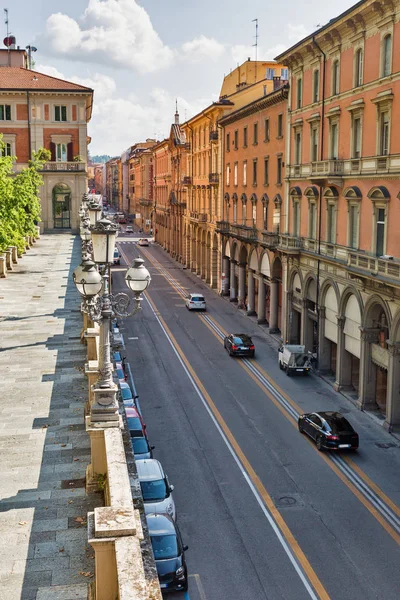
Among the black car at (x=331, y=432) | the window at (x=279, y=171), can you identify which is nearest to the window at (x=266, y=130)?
the window at (x=279, y=171)

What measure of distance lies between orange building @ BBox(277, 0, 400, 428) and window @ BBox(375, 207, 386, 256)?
0.16 ft

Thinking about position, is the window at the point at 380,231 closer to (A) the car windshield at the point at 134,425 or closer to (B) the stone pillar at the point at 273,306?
(A) the car windshield at the point at 134,425

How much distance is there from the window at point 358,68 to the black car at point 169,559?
25743 millimetres

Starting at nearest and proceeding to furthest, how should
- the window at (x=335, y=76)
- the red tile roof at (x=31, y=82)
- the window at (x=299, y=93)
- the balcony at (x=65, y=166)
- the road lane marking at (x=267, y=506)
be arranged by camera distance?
the road lane marking at (x=267, y=506), the window at (x=335, y=76), the window at (x=299, y=93), the balcony at (x=65, y=166), the red tile roof at (x=31, y=82)

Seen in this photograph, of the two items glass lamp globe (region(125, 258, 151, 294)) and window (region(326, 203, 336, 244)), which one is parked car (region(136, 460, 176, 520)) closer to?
glass lamp globe (region(125, 258, 151, 294))

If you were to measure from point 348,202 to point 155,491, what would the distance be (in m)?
21.6

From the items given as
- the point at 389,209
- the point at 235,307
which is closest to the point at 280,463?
the point at 389,209

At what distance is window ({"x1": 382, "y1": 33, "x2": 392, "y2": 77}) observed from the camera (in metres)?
32.1

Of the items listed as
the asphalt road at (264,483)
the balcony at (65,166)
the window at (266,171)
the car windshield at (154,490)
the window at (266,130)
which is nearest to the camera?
the asphalt road at (264,483)

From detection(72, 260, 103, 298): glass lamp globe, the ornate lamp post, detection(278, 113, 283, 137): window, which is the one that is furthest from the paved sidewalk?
detection(278, 113, 283, 137): window

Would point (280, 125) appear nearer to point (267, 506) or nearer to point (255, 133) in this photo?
point (255, 133)

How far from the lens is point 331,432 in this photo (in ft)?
93.4

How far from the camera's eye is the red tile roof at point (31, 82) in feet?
251

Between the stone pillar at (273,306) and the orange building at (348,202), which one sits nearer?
the orange building at (348,202)
